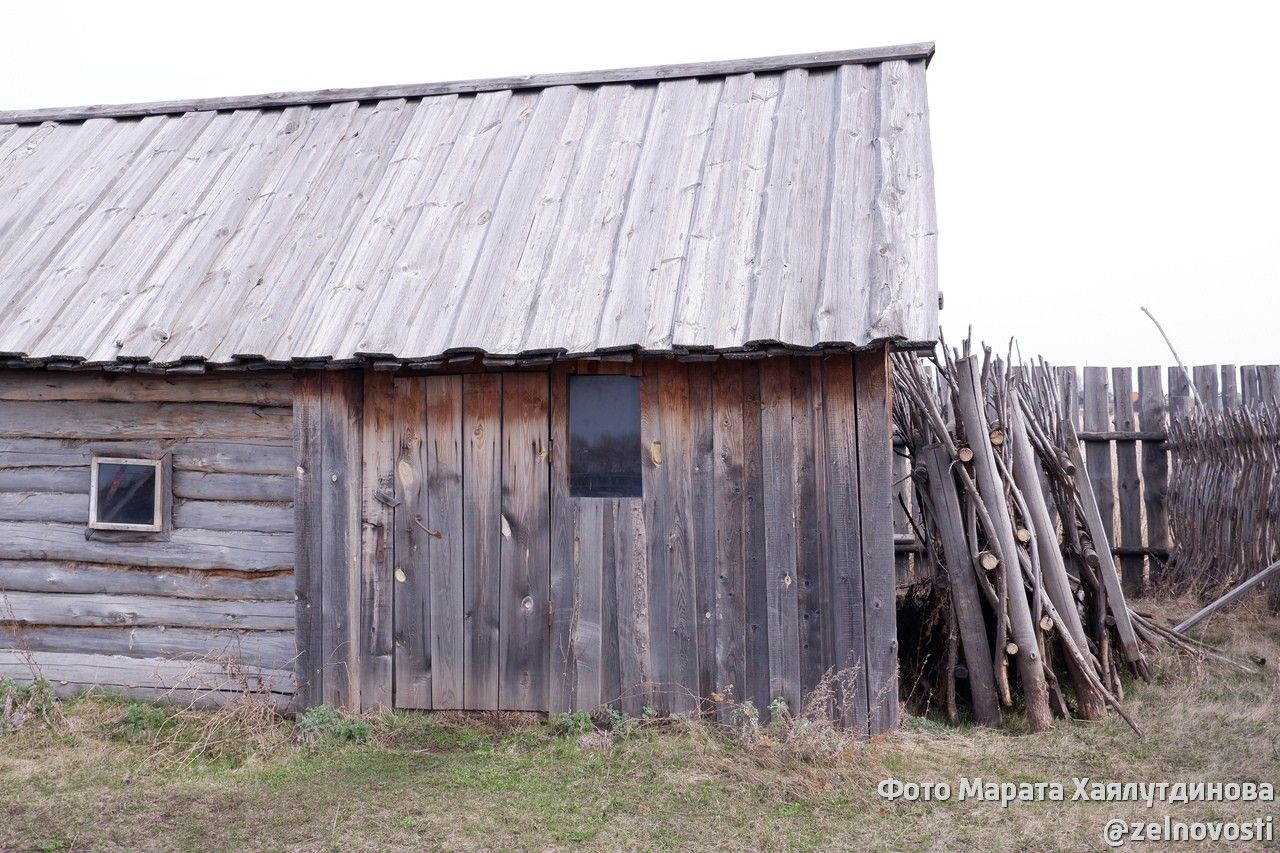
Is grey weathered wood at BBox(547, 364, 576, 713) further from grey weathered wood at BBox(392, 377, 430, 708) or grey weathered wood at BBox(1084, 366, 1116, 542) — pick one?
grey weathered wood at BBox(1084, 366, 1116, 542)

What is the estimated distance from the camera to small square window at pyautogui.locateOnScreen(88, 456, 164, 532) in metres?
6.80

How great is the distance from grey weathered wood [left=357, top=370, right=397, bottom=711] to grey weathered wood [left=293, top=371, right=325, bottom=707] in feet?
0.86

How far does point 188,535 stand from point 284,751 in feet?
5.30

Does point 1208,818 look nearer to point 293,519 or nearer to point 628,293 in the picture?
point 628,293

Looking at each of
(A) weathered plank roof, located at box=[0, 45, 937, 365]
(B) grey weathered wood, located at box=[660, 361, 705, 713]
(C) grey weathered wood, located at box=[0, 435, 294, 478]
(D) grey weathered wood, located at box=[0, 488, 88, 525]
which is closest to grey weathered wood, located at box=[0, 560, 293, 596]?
(D) grey weathered wood, located at box=[0, 488, 88, 525]

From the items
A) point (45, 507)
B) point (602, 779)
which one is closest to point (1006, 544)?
point (602, 779)

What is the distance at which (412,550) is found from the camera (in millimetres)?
6391

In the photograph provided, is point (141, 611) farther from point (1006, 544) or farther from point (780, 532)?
point (1006, 544)

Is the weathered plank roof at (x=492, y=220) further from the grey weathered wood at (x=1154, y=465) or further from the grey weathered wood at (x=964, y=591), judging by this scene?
the grey weathered wood at (x=1154, y=465)

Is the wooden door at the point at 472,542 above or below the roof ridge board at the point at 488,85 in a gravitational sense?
below

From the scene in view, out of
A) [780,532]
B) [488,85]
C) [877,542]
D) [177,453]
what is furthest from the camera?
[488,85]

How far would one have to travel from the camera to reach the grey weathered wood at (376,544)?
6398 millimetres

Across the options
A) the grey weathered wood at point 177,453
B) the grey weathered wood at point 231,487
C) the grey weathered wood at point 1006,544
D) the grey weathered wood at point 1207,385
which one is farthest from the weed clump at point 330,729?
the grey weathered wood at point 1207,385

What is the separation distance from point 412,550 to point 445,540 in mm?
221
